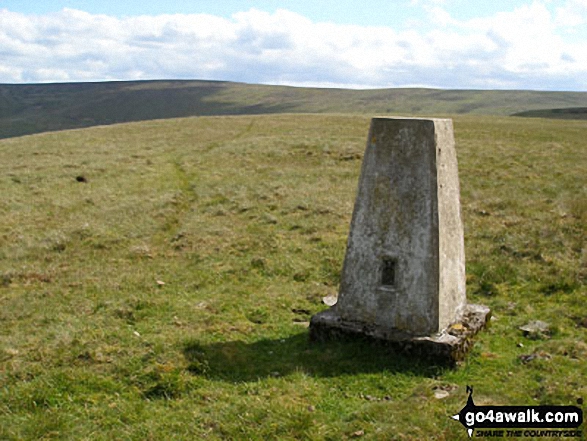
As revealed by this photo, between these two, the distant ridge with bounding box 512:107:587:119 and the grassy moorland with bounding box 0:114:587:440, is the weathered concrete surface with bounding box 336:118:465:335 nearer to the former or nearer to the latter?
the grassy moorland with bounding box 0:114:587:440

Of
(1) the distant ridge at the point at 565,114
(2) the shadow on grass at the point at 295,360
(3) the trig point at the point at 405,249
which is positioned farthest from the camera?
(1) the distant ridge at the point at 565,114

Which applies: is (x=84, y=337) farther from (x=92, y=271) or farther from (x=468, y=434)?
(x=468, y=434)

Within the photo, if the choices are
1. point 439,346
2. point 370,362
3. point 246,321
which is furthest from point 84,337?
point 439,346

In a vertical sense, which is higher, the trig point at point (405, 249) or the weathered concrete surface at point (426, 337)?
the trig point at point (405, 249)

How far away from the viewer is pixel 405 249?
30.3ft

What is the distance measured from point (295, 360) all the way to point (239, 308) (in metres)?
3.02

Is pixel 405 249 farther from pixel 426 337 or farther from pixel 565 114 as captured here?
pixel 565 114

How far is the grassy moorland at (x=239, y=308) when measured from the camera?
7453 millimetres

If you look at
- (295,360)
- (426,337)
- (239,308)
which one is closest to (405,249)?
(426,337)

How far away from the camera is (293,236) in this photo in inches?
712

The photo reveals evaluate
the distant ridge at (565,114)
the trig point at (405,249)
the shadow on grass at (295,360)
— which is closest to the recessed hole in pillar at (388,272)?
the trig point at (405,249)

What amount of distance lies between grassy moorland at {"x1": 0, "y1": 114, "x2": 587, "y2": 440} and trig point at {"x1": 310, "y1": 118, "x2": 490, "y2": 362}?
1.41ft

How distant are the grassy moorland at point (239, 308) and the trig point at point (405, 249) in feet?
1.41

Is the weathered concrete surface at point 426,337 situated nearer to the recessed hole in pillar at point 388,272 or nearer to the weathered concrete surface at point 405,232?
the weathered concrete surface at point 405,232
